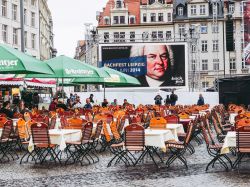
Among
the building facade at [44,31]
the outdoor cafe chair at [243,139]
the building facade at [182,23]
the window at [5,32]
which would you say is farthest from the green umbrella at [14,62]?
the building facade at [182,23]

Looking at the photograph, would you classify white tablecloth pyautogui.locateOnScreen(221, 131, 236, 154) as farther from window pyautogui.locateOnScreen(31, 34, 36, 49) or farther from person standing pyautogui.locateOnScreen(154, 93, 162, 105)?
window pyautogui.locateOnScreen(31, 34, 36, 49)

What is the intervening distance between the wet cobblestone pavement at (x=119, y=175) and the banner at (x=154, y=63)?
3655cm

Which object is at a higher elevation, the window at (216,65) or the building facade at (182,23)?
the building facade at (182,23)

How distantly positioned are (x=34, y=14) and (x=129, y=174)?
62.6 m

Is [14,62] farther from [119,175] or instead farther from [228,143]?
[228,143]

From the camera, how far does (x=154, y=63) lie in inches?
2021

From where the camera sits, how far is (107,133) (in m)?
17.3

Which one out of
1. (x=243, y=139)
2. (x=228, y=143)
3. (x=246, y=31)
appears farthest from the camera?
(x=246, y=31)

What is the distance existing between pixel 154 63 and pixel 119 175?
39.1 m

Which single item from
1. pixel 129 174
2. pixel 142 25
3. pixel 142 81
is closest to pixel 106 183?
pixel 129 174

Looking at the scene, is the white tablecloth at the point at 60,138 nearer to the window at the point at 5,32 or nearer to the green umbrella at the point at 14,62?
the green umbrella at the point at 14,62

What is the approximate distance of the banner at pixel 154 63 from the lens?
51.2 m

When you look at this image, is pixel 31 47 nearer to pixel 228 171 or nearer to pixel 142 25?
pixel 142 25

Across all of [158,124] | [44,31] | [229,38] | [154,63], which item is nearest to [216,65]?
[44,31]
